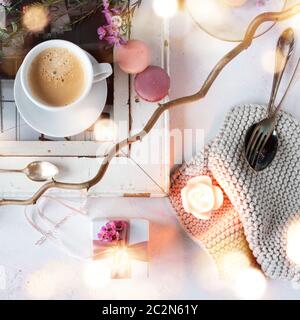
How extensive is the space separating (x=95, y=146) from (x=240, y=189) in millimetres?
182

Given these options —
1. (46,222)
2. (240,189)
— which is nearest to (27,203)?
(46,222)

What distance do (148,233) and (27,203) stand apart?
154mm

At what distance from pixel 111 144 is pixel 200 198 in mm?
125

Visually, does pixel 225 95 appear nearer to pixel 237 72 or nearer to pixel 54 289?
pixel 237 72

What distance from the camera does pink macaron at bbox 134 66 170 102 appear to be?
2.10 feet

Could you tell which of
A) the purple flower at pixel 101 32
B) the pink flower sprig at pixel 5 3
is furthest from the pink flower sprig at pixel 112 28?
the pink flower sprig at pixel 5 3

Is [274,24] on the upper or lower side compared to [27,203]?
upper

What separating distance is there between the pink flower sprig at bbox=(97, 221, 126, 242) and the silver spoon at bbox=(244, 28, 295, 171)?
18cm

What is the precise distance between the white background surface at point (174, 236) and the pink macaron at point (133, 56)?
0.06 metres

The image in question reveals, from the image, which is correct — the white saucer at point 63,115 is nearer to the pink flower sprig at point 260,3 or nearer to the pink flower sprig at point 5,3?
the pink flower sprig at point 5,3

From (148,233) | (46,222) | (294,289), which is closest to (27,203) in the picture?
(46,222)
